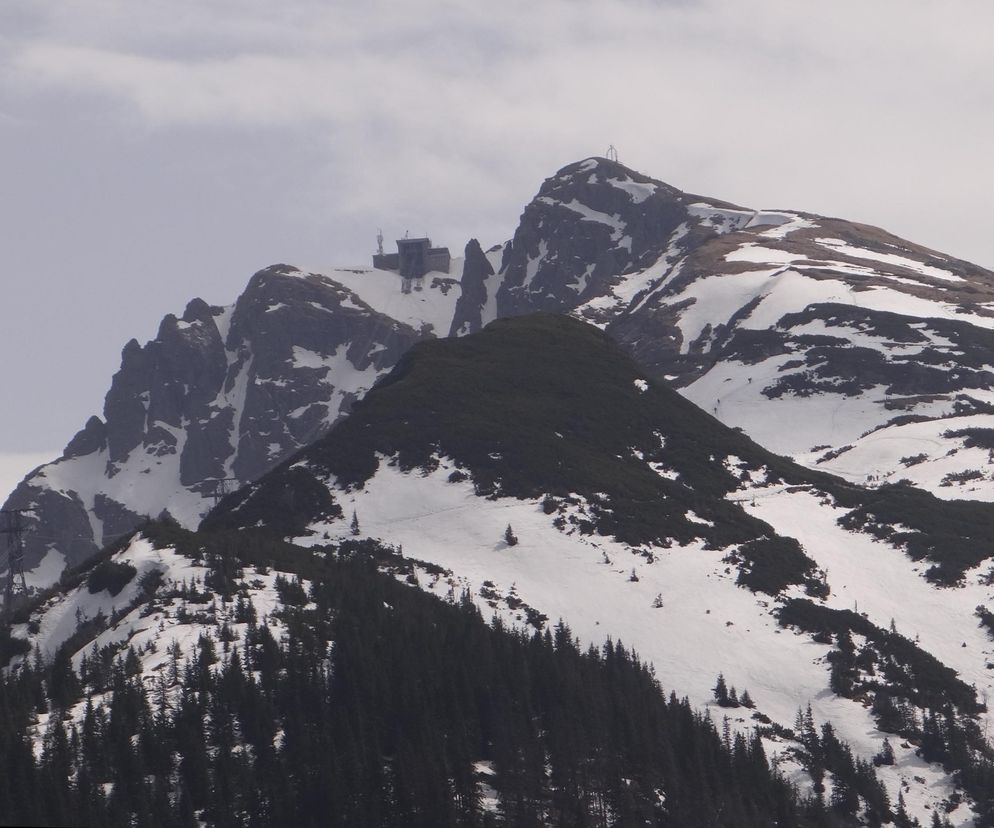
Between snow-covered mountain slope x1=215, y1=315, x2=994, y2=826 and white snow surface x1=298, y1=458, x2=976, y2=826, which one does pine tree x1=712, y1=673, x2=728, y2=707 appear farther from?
white snow surface x1=298, y1=458, x2=976, y2=826

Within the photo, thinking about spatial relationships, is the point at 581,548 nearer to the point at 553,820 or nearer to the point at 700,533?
the point at 700,533

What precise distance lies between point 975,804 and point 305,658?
5190 centimetres

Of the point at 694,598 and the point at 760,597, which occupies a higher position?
the point at 694,598

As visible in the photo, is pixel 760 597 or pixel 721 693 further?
pixel 760 597

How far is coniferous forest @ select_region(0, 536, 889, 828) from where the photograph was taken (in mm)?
121188

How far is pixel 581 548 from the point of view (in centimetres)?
18725

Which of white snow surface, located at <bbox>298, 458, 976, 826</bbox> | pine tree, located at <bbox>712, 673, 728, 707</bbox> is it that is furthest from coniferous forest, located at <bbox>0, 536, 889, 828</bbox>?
white snow surface, located at <bbox>298, 458, 976, 826</bbox>

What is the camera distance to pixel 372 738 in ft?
429

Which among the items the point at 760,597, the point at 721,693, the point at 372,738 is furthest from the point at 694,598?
the point at 372,738

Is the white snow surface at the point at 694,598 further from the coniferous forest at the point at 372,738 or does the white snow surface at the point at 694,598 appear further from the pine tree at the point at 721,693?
the coniferous forest at the point at 372,738

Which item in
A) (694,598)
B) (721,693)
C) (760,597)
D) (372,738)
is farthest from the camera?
(760,597)

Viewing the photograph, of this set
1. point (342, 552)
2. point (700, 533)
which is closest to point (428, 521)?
point (342, 552)

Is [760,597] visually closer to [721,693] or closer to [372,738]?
[721,693]

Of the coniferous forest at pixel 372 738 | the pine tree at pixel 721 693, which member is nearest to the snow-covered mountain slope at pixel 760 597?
the pine tree at pixel 721 693
